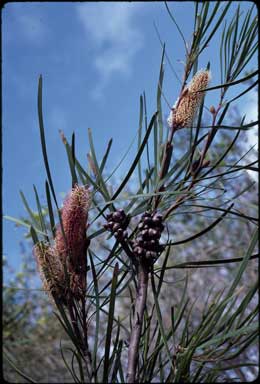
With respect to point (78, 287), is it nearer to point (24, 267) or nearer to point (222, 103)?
point (222, 103)

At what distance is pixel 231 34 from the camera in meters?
0.36

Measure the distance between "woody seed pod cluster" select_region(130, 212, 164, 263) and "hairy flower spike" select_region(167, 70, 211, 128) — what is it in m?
0.08

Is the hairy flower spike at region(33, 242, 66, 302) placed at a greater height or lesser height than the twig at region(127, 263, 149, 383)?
greater

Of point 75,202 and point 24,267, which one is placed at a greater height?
point 24,267

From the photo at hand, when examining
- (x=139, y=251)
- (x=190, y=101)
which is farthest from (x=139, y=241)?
(x=190, y=101)

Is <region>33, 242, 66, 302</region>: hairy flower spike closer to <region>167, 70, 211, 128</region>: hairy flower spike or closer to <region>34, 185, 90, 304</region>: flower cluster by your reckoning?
<region>34, 185, 90, 304</region>: flower cluster

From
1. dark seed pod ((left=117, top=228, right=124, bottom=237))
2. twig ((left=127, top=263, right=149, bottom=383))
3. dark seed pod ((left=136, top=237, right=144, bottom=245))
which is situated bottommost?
twig ((left=127, top=263, right=149, bottom=383))

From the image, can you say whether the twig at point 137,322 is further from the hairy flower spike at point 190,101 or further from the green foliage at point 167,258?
the hairy flower spike at point 190,101

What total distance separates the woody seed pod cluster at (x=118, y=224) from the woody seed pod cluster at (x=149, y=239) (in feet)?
0.04

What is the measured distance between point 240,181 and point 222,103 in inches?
80.9

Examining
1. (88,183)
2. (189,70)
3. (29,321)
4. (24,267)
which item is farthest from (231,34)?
(29,321)

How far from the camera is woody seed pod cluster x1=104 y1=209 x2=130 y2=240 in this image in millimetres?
304

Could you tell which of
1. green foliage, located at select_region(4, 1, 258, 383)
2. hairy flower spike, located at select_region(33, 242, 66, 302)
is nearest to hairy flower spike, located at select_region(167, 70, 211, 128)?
green foliage, located at select_region(4, 1, 258, 383)

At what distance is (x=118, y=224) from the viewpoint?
30cm
